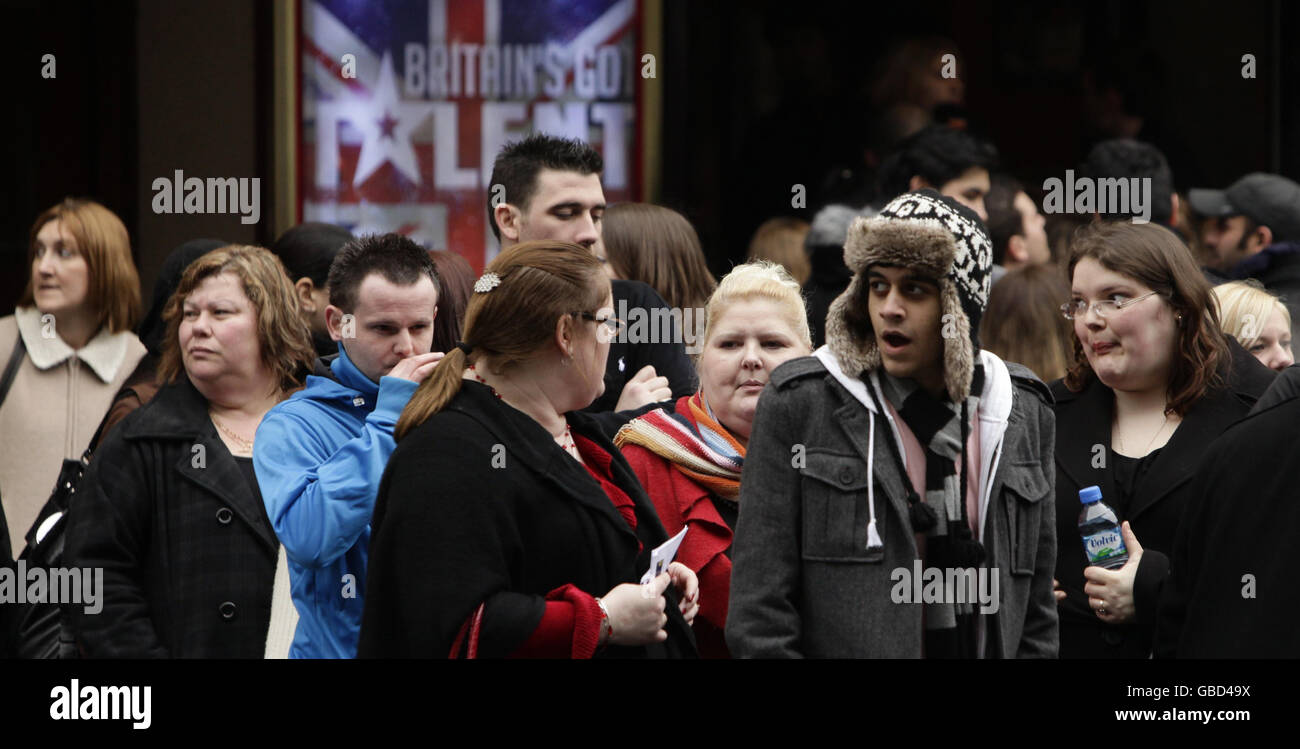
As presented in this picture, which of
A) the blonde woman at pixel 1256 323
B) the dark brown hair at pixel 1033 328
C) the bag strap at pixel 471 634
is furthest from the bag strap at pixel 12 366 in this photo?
the blonde woman at pixel 1256 323

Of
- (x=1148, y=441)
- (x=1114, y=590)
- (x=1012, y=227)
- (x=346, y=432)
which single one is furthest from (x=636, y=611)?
(x=1012, y=227)

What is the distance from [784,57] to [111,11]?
3.29 metres

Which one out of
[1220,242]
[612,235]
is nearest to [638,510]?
[612,235]

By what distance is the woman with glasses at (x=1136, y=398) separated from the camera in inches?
181

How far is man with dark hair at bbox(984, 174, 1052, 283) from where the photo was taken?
23.2 feet

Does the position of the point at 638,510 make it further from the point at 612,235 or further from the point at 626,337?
the point at 612,235

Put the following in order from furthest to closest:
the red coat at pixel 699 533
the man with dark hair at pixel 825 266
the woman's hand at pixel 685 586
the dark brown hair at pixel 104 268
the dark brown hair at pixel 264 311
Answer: the dark brown hair at pixel 104 268 < the man with dark hair at pixel 825 266 < the dark brown hair at pixel 264 311 < the red coat at pixel 699 533 < the woman's hand at pixel 685 586

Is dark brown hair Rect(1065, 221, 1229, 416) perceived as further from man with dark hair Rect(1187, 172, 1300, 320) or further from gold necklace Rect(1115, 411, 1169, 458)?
man with dark hair Rect(1187, 172, 1300, 320)

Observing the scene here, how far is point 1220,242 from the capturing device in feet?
24.4

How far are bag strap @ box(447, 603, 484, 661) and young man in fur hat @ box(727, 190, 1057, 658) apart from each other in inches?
20.6

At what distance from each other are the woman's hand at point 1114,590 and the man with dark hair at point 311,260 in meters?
2.48

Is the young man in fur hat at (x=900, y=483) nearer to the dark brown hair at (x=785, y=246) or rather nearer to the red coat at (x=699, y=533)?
the red coat at (x=699, y=533)
